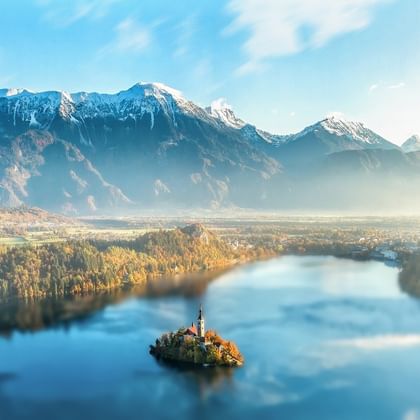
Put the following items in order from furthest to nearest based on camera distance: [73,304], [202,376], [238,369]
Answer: [73,304], [238,369], [202,376]

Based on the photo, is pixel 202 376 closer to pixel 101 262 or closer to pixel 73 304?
pixel 73 304

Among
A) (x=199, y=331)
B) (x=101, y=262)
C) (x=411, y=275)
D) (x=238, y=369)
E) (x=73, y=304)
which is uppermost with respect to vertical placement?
(x=101, y=262)

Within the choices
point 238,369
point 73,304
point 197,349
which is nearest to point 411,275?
point 238,369

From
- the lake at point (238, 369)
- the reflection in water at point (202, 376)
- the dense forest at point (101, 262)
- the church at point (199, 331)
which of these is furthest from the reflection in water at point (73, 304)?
the reflection in water at point (202, 376)

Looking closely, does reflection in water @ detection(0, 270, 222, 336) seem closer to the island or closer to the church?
the island

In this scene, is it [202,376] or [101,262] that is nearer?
[202,376]

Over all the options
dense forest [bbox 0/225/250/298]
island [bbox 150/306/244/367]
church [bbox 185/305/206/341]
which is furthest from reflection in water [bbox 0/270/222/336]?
church [bbox 185/305/206/341]

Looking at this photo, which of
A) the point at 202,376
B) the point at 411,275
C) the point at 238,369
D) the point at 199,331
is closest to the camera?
the point at 202,376
